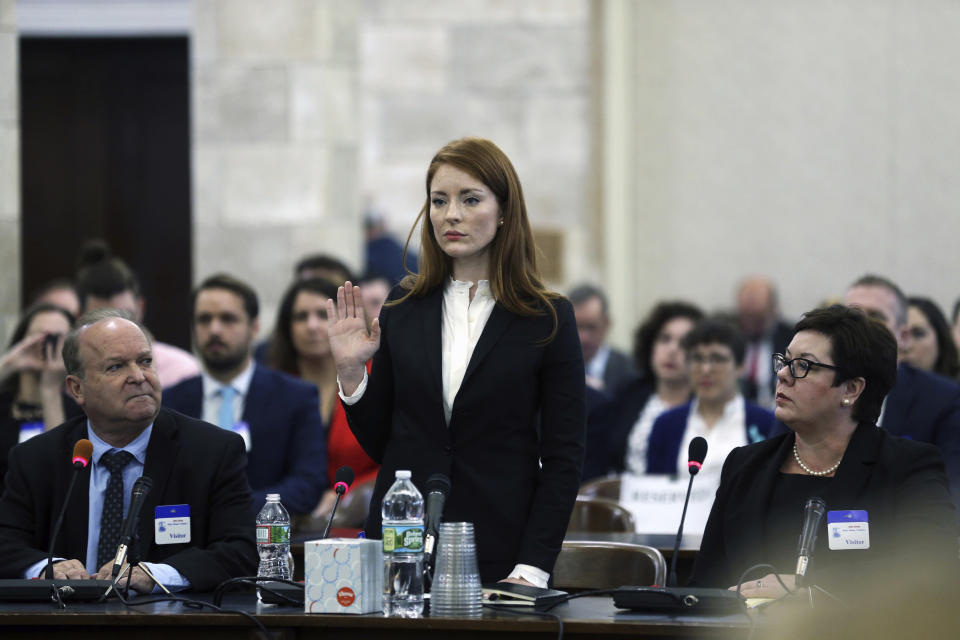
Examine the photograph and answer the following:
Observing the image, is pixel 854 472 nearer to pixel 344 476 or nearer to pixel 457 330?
pixel 457 330

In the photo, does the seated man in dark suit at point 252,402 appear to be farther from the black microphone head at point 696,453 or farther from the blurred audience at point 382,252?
the blurred audience at point 382,252

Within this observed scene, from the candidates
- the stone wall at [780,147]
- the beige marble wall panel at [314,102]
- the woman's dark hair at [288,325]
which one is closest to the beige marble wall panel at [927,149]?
the stone wall at [780,147]

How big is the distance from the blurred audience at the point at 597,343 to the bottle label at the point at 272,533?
4.00 m

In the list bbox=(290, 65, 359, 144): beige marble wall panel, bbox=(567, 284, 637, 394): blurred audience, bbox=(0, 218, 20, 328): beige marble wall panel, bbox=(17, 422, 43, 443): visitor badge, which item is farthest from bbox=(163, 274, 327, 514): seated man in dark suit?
bbox=(567, 284, 637, 394): blurred audience

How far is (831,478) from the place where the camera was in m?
3.39

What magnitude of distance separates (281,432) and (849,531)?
8.40 feet

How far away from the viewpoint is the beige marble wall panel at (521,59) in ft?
27.9

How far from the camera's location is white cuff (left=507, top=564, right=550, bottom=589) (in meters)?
2.98

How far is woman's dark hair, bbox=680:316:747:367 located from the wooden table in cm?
304

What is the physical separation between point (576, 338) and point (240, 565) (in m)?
1.09

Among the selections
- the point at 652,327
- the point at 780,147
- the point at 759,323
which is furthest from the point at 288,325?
the point at 780,147

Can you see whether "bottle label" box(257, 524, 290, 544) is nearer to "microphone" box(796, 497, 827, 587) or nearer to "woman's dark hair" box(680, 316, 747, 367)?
"microphone" box(796, 497, 827, 587)

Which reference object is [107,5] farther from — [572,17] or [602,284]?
[602,284]

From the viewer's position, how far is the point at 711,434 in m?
5.66
